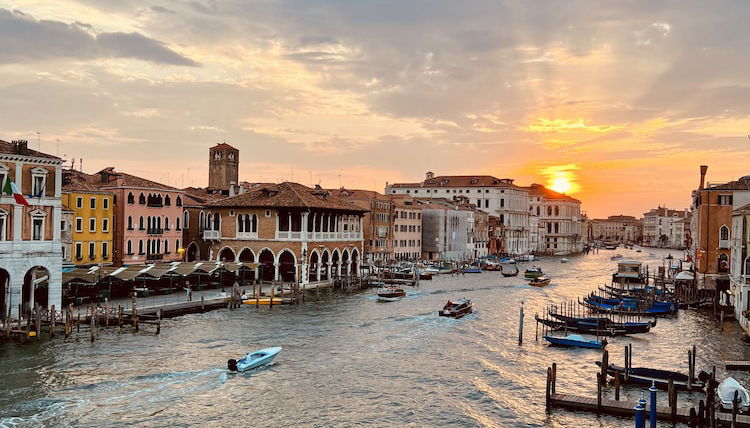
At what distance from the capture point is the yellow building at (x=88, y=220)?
40.0 meters

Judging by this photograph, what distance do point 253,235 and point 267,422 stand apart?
30.2 meters

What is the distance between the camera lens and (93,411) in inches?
719

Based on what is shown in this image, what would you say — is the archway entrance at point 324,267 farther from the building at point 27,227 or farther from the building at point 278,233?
the building at point 27,227

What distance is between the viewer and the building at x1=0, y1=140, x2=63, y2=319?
26905 millimetres

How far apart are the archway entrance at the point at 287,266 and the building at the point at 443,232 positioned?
3378cm

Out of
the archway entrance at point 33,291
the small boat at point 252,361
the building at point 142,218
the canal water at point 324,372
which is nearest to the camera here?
the canal water at point 324,372

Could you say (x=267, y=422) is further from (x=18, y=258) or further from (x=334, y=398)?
(x=18, y=258)

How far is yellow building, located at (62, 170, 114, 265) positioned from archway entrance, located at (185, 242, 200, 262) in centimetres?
927

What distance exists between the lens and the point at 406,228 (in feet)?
247

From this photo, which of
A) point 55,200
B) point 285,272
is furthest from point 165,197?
point 55,200

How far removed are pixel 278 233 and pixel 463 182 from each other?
7054 cm

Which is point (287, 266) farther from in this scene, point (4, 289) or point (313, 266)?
point (4, 289)

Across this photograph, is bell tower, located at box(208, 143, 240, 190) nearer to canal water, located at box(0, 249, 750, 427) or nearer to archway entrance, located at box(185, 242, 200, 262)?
archway entrance, located at box(185, 242, 200, 262)

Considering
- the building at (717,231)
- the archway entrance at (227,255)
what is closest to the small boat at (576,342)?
the building at (717,231)
